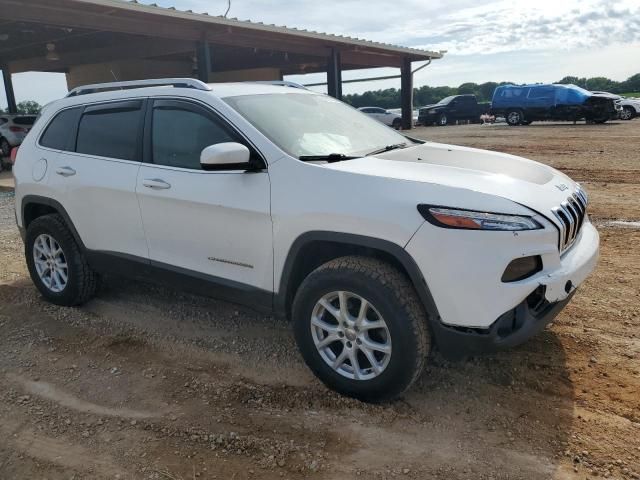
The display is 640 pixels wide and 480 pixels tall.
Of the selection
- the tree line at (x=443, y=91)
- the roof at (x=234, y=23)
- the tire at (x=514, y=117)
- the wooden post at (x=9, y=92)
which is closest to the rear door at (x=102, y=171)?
the roof at (x=234, y=23)

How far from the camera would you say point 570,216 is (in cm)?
320

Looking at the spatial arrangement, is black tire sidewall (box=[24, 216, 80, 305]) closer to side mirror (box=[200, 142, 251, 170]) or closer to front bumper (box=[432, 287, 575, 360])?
side mirror (box=[200, 142, 251, 170])

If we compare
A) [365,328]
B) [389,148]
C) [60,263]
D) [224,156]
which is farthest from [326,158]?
[60,263]

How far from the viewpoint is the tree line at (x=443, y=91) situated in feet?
186

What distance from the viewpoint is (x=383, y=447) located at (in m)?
2.87

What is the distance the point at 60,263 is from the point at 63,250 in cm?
18

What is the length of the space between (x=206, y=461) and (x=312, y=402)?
72 cm

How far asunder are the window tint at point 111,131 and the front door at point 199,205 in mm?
185

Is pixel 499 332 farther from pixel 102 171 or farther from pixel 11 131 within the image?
pixel 11 131

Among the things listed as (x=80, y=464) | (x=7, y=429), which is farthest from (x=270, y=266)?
(x=7, y=429)

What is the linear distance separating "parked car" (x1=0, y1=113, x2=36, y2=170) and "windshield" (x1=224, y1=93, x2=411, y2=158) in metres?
16.7

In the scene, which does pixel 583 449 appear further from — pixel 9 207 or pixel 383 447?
pixel 9 207

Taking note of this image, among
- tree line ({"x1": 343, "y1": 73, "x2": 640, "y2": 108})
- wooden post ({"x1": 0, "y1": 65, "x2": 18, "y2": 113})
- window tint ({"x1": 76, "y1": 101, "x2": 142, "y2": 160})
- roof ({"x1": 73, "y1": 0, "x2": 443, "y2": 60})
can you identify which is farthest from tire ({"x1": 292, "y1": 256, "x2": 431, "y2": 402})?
tree line ({"x1": 343, "y1": 73, "x2": 640, "y2": 108})

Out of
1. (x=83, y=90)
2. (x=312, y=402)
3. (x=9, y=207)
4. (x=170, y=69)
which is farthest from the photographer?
(x=170, y=69)
